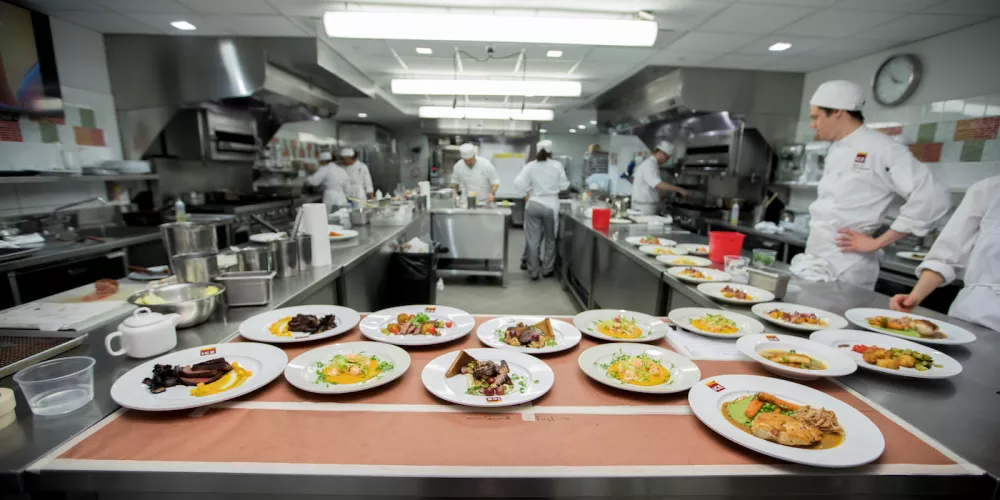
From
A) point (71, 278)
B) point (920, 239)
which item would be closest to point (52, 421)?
point (71, 278)

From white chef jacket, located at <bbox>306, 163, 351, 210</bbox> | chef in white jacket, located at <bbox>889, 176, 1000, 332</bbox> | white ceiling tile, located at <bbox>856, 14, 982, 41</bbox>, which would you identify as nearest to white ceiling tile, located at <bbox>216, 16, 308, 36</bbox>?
white chef jacket, located at <bbox>306, 163, 351, 210</bbox>

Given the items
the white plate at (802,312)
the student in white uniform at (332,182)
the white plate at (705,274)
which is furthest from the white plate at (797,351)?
the student in white uniform at (332,182)

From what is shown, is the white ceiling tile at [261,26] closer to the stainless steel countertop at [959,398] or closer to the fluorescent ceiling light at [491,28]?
the fluorescent ceiling light at [491,28]

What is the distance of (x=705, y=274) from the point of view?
7.70ft

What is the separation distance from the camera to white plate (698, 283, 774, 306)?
1863 mm

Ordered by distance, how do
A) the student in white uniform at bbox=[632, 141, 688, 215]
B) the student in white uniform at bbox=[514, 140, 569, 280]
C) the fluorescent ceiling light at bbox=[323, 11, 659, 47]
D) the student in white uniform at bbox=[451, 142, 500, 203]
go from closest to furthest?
the fluorescent ceiling light at bbox=[323, 11, 659, 47]
the student in white uniform at bbox=[514, 140, 569, 280]
the student in white uniform at bbox=[632, 141, 688, 215]
the student in white uniform at bbox=[451, 142, 500, 203]

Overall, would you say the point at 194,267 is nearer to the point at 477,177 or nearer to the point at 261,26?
the point at 261,26

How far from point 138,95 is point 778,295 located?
6186 mm

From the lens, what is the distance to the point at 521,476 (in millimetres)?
808

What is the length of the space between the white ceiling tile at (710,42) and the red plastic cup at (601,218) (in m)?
1.86

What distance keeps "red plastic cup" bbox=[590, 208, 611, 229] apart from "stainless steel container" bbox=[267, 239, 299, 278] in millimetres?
2796

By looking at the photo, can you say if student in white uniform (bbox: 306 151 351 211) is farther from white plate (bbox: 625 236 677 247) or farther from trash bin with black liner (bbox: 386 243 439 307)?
white plate (bbox: 625 236 677 247)

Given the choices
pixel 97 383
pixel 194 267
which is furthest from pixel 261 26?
pixel 97 383

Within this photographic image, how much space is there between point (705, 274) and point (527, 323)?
129 cm
